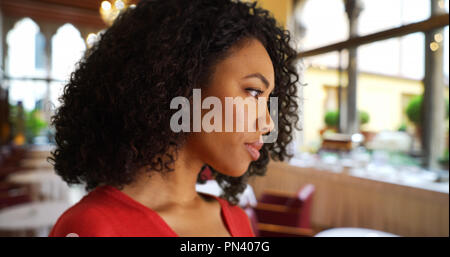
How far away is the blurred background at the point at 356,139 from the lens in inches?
116

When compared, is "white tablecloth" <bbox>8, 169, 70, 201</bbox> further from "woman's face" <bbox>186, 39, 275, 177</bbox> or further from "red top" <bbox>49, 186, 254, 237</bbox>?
"woman's face" <bbox>186, 39, 275, 177</bbox>

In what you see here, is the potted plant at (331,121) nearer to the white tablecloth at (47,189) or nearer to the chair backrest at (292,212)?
the chair backrest at (292,212)

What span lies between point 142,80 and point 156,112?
7 cm

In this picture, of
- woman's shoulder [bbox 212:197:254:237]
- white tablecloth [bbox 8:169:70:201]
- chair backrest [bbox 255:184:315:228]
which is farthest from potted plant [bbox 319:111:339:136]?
woman's shoulder [bbox 212:197:254:237]

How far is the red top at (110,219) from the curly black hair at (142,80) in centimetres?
5

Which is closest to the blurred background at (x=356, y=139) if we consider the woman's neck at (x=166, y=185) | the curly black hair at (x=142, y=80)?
the curly black hair at (x=142, y=80)

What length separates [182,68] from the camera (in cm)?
65

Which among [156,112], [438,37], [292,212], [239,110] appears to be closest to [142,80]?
[156,112]

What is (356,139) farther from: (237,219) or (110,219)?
(110,219)

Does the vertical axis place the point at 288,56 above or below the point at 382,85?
below

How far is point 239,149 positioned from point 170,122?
165 millimetres

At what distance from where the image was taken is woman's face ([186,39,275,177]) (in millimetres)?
608
